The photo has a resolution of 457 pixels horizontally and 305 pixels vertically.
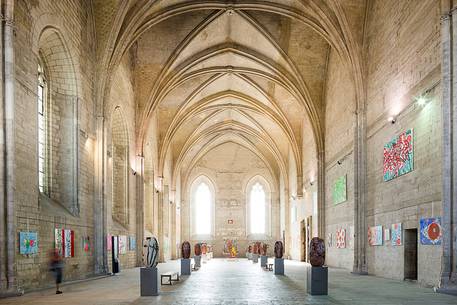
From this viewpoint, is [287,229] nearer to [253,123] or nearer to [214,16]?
[253,123]

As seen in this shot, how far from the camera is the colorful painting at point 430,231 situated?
45.6 feet

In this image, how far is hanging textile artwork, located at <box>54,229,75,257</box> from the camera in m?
16.3

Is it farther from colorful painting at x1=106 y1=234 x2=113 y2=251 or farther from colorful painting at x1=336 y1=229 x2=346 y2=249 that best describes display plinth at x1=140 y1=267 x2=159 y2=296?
colorful painting at x1=336 y1=229 x2=346 y2=249

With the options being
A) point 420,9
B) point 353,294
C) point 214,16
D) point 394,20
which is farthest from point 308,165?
point 353,294

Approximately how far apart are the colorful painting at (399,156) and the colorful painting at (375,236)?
206 cm

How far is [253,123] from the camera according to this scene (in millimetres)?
43625

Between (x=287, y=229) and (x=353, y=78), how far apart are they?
2452 cm

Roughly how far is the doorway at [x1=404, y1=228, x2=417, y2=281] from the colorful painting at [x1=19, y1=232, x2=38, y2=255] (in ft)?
36.0

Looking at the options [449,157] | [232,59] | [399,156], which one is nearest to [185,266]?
[399,156]

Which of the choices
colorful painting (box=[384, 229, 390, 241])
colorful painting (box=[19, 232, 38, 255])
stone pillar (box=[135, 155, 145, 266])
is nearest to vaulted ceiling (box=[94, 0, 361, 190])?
stone pillar (box=[135, 155, 145, 266])

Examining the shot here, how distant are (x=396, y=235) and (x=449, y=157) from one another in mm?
5189

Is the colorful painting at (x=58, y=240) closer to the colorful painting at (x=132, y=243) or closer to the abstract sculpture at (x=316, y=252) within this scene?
the abstract sculpture at (x=316, y=252)

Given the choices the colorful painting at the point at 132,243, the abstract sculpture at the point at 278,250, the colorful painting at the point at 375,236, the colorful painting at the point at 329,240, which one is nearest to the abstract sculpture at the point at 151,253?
the abstract sculpture at the point at 278,250

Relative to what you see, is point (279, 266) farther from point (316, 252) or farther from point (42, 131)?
point (42, 131)
